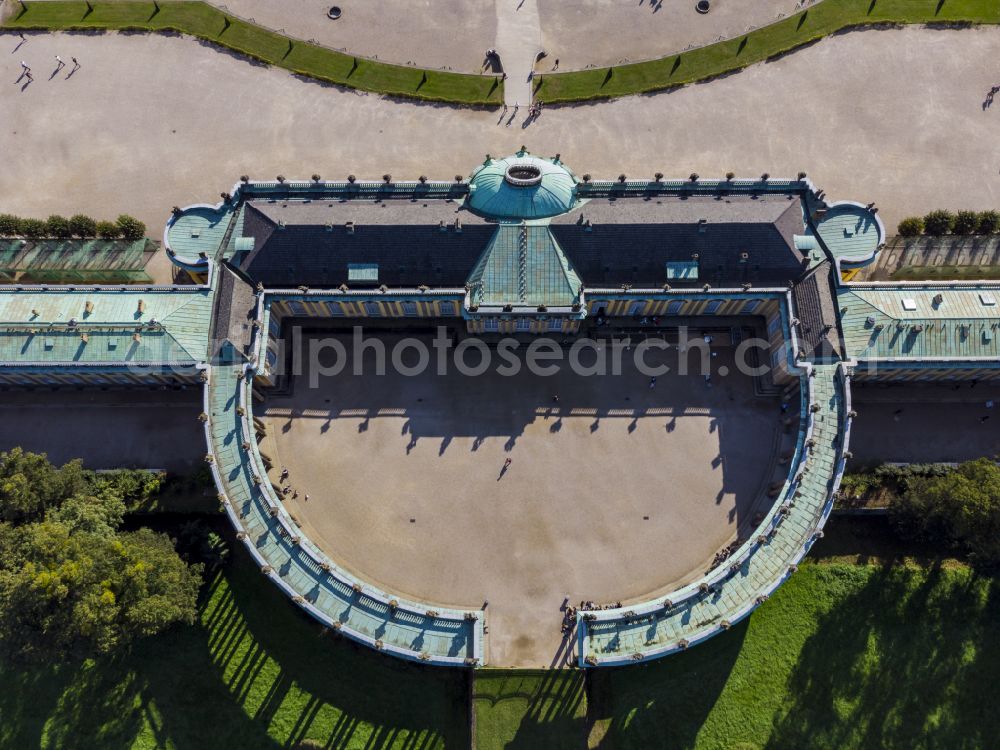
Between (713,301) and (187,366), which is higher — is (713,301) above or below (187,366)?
above

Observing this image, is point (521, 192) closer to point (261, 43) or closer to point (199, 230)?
point (199, 230)

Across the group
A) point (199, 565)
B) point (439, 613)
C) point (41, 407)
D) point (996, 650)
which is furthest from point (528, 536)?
point (41, 407)

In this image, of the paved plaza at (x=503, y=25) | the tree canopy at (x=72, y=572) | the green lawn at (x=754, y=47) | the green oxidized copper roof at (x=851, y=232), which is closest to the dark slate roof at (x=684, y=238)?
the green oxidized copper roof at (x=851, y=232)

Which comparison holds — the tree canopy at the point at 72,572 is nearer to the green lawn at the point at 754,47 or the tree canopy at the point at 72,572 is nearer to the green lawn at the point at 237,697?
the green lawn at the point at 237,697

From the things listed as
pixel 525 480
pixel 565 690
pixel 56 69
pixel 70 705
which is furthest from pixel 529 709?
pixel 56 69

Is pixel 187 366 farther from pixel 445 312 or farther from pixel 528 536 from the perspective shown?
pixel 528 536

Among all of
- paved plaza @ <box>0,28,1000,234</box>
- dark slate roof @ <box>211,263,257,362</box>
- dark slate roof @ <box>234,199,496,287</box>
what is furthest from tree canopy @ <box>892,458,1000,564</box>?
dark slate roof @ <box>211,263,257,362</box>

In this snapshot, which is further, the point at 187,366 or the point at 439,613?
the point at 187,366
